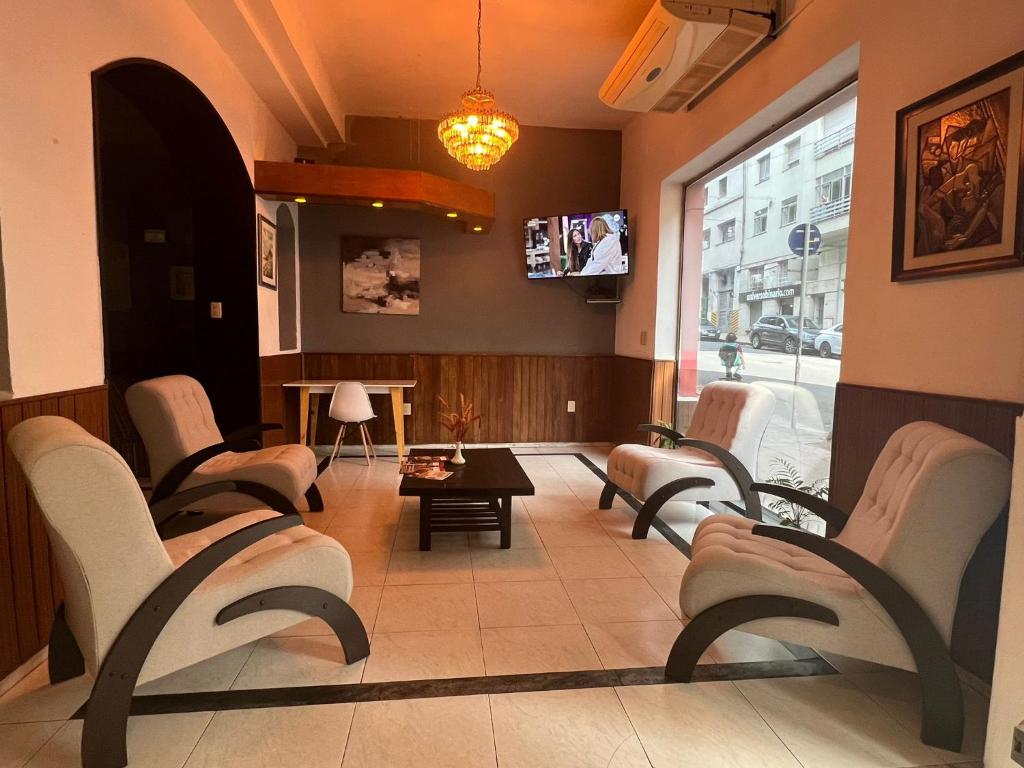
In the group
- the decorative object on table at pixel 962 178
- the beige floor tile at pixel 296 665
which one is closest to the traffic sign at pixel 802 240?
the decorative object on table at pixel 962 178

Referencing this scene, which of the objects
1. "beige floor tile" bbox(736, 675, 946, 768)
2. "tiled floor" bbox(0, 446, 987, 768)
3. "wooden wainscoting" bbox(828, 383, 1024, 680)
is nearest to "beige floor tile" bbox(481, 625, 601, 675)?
"tiled floor" bbox(0, 446, 987, 768)

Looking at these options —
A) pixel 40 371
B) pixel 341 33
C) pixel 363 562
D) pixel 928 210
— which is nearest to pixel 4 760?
pixel 40 371

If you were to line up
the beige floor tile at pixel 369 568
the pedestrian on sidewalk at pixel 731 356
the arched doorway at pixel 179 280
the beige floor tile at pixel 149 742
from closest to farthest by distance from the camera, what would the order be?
the beige floor tile at pixel 149 742 → the beige floor tile at pixel 369 568 → the pedestrian on sidewalk at pixel 731 356 → the arched doorway at pixel 179 280

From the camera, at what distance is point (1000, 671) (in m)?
1.53

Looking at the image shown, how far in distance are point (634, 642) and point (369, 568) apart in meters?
1.44

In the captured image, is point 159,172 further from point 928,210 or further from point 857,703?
point 857,703

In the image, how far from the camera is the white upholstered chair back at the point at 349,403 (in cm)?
489

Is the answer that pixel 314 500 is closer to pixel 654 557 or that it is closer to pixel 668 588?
pixel 654 557

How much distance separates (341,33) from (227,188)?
1.46 metres

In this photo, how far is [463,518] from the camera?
3428 millimetres

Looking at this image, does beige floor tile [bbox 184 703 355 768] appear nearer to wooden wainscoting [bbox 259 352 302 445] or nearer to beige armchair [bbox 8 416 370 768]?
beige armchair [bbox 8 416 370 768]

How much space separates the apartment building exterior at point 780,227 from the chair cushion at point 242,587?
9.07 ft

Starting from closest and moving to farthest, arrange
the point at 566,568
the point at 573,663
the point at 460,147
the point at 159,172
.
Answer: the point at 573,663 < the point at 566,568 < the point at 460,147 < the point at 159,172

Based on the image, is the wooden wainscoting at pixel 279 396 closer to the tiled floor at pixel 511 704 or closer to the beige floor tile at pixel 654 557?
the tiled floor at pixel 511 704
